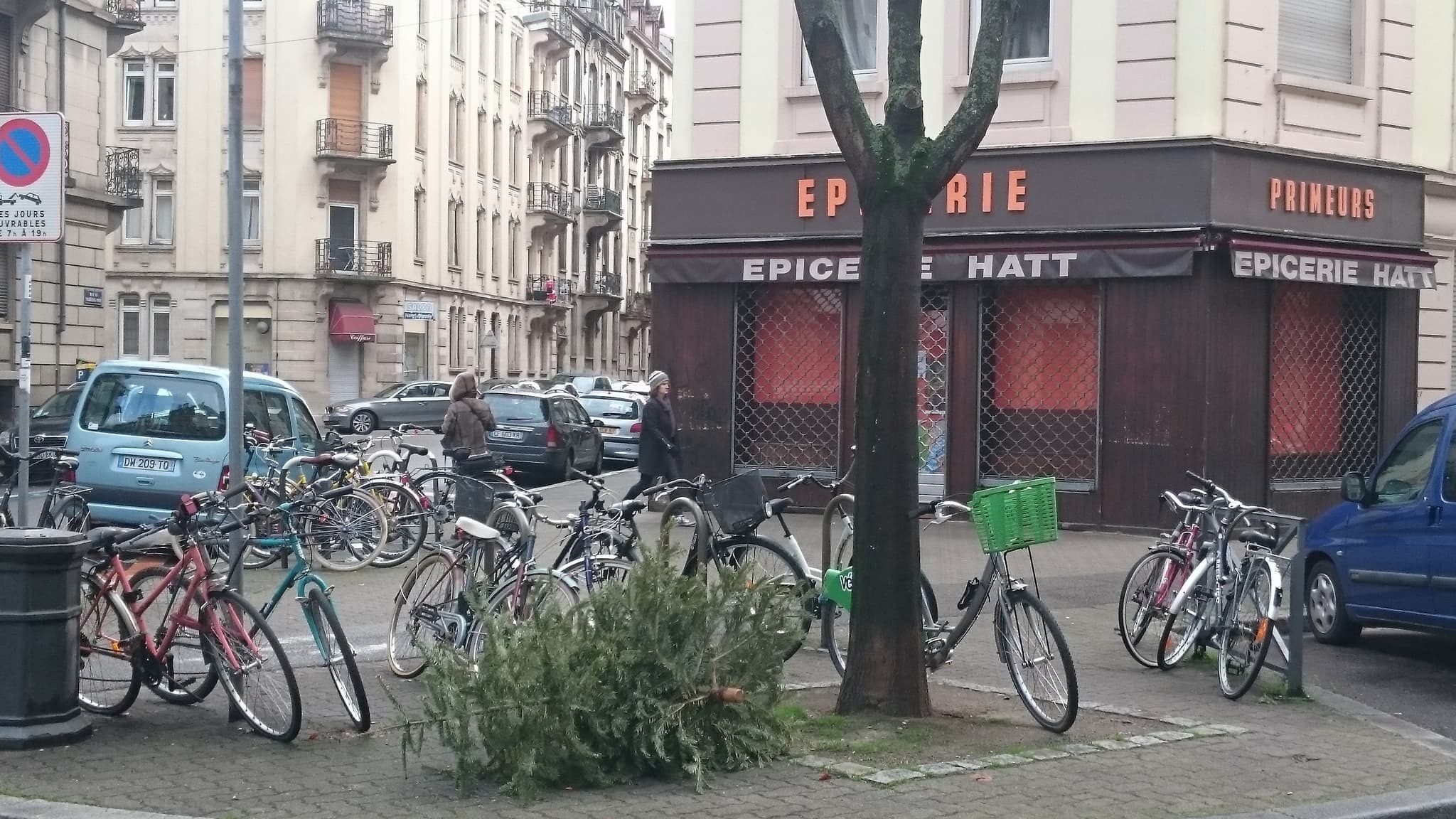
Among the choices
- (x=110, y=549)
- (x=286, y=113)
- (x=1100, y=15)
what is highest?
(x=286, y=113)

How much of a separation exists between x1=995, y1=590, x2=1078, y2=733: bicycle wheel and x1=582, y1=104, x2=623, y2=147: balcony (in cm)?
6299

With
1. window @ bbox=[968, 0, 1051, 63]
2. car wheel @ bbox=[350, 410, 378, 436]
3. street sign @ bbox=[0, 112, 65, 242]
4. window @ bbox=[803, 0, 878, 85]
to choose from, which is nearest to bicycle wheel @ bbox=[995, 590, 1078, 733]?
street sign @ bbox=[0, 112, 65, 242]

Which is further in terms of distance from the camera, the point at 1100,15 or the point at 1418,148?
the point at 1418,148

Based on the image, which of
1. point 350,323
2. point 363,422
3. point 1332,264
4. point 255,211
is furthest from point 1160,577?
point 255,211

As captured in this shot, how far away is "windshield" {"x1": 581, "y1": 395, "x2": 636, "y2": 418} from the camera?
32.2m

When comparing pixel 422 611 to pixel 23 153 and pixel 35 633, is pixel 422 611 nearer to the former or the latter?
pixel 35 633

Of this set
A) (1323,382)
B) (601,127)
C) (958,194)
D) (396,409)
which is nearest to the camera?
(958,194)

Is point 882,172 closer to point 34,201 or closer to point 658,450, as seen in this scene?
point 34,201

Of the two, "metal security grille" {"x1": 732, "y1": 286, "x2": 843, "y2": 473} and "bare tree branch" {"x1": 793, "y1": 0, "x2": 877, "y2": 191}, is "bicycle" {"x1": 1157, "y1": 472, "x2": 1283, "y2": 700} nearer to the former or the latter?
"bare tree branch" {"x1": 793, "y1": 0, "x2": 877, "y2": 191}

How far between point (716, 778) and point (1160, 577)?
3972 mm

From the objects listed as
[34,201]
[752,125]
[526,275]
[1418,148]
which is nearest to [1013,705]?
[34,201]

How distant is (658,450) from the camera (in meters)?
18.7

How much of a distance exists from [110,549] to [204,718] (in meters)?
0.89

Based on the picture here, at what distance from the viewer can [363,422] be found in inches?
1757
